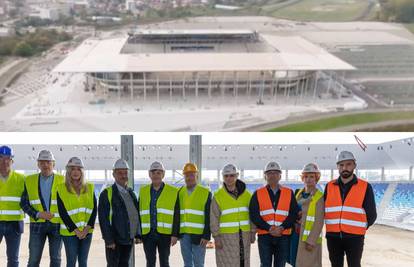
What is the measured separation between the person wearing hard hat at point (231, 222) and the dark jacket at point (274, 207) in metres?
0.04

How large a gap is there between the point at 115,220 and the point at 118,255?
0.20 metres

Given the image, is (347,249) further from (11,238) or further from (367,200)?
(11,238)

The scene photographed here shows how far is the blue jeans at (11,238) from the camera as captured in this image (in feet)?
8.41

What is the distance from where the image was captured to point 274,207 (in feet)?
8.02

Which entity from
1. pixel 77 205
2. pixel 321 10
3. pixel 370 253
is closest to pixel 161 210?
pixel 77 205

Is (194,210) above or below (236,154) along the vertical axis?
above

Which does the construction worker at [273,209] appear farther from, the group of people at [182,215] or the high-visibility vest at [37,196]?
the high-visibility vest at [37,196]

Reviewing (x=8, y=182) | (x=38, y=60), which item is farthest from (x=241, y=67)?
(x=8, y=182)

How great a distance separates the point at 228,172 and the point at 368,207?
0.68m

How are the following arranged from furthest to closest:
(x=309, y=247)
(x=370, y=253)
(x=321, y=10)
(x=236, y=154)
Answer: (x=236, y=154), (x=370, y=253), (x=321, y=10), (x=309, y=247)

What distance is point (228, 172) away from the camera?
7.93 feet

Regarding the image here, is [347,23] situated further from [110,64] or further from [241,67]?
[110,64]

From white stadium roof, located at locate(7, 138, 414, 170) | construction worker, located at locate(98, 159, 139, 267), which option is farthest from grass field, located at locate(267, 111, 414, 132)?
construction worker, located at locate(98, 159, 139, 267)

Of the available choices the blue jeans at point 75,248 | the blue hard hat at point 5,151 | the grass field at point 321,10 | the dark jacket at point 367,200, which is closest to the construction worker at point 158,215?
the blue jeans at point 75,248
